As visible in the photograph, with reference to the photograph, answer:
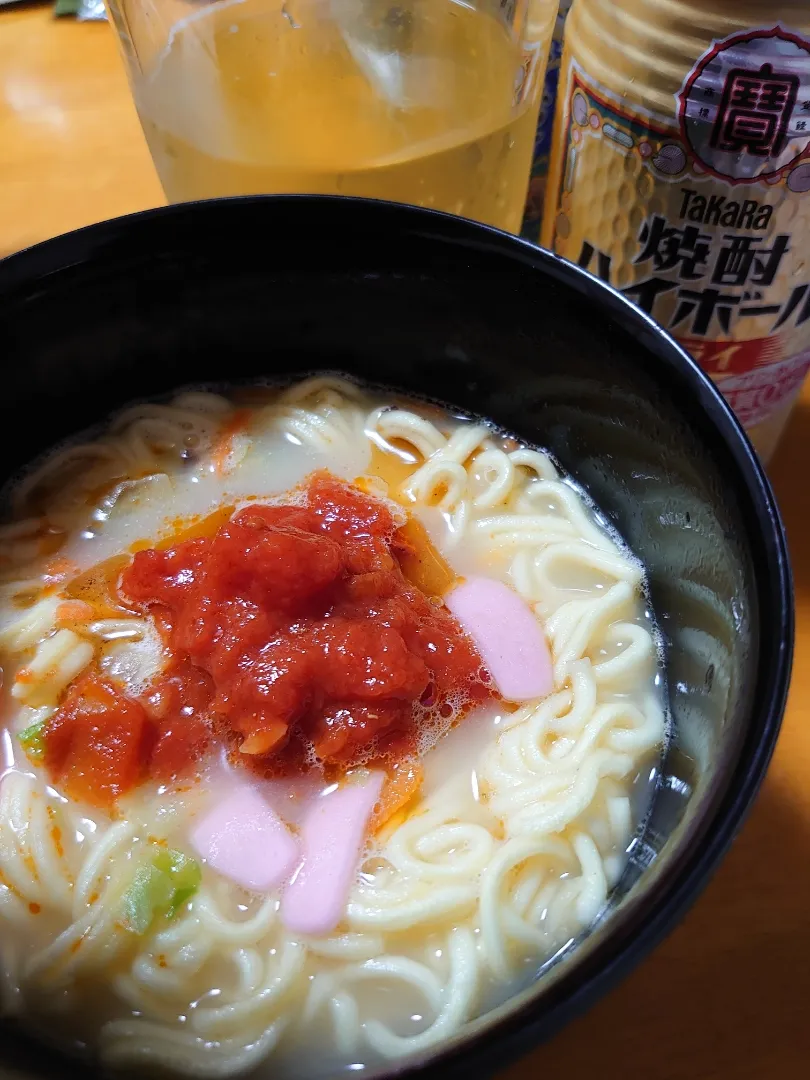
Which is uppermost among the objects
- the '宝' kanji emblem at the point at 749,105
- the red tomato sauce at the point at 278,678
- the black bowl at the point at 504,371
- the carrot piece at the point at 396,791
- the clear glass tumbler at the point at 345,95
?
the '宝' kanji emblem at the point at 749,105

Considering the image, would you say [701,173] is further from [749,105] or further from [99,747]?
[99,747]

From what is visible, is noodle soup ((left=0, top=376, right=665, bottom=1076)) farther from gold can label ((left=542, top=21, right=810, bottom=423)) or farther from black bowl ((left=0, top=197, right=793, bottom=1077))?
gold can label ((left=542, top=21, right=810, bottom=423))

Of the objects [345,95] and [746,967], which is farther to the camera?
[345,95]

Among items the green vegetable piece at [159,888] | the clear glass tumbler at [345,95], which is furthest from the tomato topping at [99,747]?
the clear glass tumbler at [345,95]

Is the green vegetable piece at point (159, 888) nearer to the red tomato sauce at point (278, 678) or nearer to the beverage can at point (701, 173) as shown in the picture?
the red tomato sauce at point (278, 678)

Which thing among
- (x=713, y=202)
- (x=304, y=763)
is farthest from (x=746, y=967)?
(x=713, y=202)

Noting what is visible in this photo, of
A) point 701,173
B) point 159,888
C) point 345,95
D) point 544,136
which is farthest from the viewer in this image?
point 544,136

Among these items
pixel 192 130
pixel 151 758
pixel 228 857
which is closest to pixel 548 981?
pixel 228 857

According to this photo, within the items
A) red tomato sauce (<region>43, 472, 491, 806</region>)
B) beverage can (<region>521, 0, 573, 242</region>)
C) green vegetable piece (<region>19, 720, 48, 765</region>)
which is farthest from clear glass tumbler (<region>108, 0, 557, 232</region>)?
green vegetable piece (<region>19, 720, 48, 765</region>)

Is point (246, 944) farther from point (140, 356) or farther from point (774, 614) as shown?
point (140, 356)
